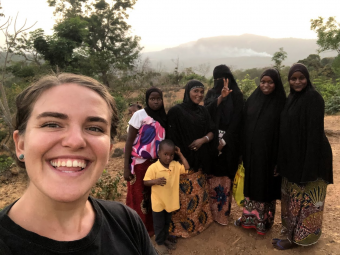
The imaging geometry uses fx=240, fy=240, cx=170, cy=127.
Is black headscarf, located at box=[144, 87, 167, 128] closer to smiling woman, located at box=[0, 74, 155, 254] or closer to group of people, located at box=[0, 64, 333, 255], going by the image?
group of people, located at box=[0, 64, 333, 255]

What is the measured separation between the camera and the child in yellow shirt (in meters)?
2.31

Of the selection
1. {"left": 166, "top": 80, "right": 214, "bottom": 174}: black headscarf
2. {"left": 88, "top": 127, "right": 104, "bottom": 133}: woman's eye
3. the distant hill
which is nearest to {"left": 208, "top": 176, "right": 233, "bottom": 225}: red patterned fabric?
{"left": 166, "top": 80, "right": 214, "bottom": 174}: black headscarf

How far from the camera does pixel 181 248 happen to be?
261 centimetres

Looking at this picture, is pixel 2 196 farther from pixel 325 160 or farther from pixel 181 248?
pixel 325 160

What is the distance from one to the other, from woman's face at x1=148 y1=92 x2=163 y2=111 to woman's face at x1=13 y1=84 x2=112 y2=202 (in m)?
1.54

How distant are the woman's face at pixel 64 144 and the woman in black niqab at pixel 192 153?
1.62m

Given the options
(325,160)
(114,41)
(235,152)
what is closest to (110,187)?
(235,152)

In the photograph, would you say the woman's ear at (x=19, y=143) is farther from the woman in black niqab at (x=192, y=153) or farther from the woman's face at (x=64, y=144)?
the woman in black niqab at (x=192, y=153)

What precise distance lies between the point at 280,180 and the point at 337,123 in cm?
695

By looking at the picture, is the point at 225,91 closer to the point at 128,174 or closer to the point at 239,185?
the point at 239,185

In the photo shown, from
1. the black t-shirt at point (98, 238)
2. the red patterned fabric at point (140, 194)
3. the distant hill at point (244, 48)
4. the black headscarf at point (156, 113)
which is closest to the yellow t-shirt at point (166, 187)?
the red patterned fabric at point (140, 194)

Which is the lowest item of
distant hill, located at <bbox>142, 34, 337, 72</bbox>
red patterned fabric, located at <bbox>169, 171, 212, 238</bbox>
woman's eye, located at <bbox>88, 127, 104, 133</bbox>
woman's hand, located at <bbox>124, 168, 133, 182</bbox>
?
red patterned fabric, located at <bbox>169, 171, 212, 238</bbox>

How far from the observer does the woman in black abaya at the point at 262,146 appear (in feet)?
7.70

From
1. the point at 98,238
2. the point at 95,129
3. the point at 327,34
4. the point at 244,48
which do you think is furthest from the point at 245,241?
the point at 244,48
